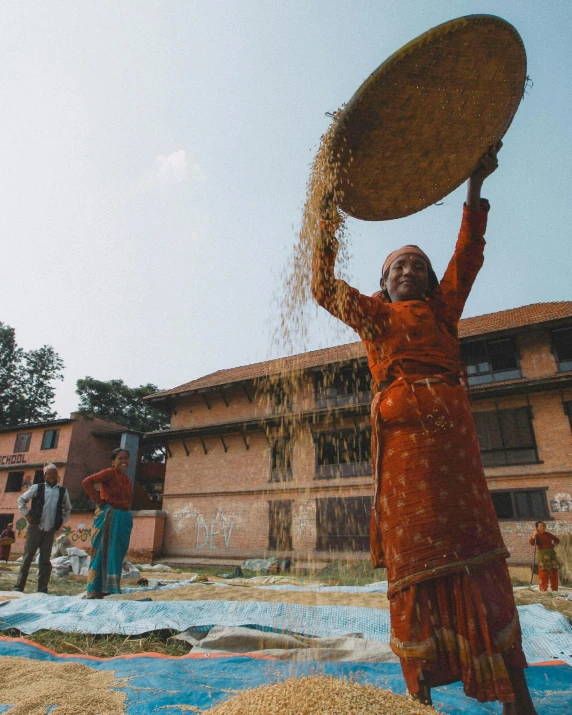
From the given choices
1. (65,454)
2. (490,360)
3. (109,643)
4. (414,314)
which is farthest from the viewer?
(65,454)

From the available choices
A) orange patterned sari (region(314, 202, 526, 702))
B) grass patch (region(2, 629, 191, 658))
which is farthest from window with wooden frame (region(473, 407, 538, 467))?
orange patterned sari (region(314, 202, 526, 702))

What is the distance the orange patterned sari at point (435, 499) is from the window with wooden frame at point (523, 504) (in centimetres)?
1261

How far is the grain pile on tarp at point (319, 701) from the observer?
1.52 metres

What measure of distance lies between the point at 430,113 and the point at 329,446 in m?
15.2

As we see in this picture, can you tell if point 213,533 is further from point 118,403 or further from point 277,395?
point 118,403

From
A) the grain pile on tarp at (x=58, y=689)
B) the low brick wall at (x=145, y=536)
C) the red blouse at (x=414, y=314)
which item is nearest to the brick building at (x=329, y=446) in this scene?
the low brick wall at (x=145, y=536)

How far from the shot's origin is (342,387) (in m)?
A: 17.6

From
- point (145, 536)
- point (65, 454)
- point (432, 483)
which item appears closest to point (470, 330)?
point (145, 536)

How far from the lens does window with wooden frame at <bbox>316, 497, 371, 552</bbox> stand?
14.7 metres

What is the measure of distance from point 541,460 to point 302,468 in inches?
304

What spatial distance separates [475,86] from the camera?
2.33 m

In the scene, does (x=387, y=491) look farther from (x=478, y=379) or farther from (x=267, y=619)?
(x=478, y=379)

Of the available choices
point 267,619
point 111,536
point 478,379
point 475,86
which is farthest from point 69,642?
point 478,379

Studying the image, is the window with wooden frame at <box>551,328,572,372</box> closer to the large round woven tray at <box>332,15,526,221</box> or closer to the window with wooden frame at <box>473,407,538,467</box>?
the window with wooden frame at <box>473,407,538,467</box>
